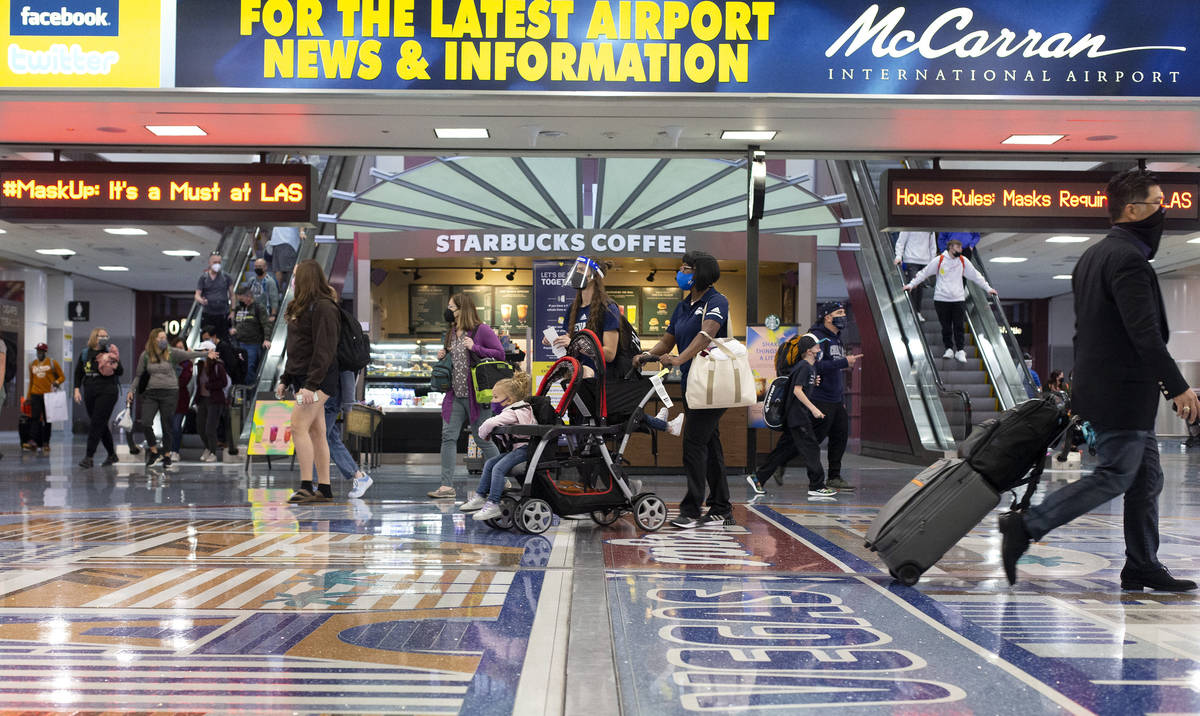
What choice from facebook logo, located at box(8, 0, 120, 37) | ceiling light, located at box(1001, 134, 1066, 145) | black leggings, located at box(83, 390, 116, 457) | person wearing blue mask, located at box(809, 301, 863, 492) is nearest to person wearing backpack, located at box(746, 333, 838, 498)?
person wearing blue mask, located at box(809, 301, 863, 492)

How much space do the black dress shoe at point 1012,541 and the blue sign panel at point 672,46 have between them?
15.6ft

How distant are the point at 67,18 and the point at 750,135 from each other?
555 centimetres

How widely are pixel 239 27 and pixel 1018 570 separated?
665 centimetres

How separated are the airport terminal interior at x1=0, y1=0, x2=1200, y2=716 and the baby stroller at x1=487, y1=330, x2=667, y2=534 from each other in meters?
0.03

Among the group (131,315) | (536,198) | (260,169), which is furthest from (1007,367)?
(131,315)

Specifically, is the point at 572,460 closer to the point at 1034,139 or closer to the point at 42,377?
the point at 1034,139

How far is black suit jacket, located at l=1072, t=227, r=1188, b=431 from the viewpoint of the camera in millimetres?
4031

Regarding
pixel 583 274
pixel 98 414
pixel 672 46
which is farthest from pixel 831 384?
pixel 98 414

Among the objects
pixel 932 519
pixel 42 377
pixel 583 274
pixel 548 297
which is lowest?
pixel 932 519

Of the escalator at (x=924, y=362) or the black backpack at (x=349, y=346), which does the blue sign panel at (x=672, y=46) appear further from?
the escalator at (x=924, y=362)

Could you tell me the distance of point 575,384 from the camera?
5875 mm

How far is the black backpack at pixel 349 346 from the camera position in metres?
7.76

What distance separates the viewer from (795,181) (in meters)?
18.6

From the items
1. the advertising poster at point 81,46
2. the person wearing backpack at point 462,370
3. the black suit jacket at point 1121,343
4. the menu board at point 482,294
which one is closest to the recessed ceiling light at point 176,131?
the advertising poster at point 81,46
